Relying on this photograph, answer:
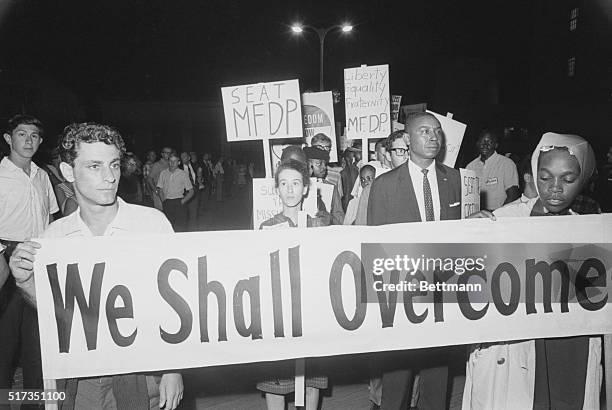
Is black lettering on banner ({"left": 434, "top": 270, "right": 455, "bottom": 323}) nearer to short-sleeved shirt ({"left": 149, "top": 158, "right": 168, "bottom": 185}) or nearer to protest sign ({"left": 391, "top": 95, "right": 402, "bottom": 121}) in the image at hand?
protest sign ({"left": 391, "top": 95, "right": 402, "bottom": 121})

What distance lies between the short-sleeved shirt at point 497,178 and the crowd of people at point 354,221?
2.76 m

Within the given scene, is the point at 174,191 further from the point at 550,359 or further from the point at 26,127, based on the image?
the point at 550,359

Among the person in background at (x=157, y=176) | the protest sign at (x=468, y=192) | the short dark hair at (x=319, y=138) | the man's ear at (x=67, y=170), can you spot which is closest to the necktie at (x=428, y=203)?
the protest sign at (x=468, y=192)

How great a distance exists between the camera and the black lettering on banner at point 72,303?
96.7 inches

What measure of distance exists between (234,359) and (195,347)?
22cm

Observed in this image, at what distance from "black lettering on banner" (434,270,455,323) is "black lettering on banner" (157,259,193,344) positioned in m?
1.36

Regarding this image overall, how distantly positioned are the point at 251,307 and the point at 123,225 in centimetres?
79

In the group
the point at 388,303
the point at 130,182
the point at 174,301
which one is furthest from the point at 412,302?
the point at 130,182

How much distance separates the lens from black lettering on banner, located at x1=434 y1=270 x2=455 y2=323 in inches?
112

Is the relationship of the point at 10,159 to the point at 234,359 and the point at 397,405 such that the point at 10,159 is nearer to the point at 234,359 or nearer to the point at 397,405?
the point at 234,359

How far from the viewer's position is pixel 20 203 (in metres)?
3.79

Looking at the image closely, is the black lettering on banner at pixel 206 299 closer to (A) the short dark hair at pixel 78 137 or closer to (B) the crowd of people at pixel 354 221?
(B) the crowd of people at pixel 354 221

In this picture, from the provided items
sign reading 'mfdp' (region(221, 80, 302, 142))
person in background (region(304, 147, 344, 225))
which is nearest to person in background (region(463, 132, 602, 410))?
person in background (region(304, 147, 344, 225))

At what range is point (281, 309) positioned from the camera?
8.89 ft
